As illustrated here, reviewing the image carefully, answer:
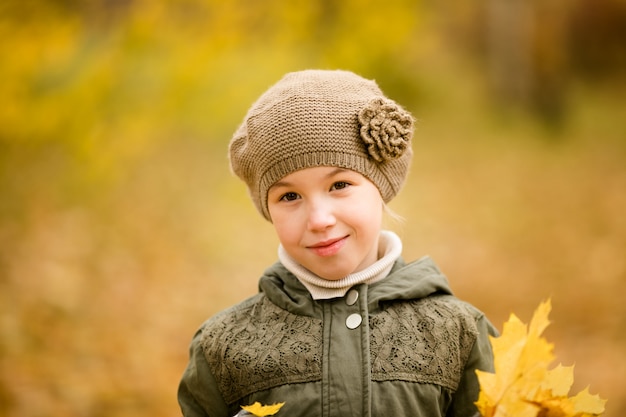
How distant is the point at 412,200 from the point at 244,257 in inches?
77.7

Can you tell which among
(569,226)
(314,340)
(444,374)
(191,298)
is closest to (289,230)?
(314,340)

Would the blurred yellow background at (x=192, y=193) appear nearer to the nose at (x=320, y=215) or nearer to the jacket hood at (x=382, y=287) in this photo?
the jacket hood at (x=382, y=287)

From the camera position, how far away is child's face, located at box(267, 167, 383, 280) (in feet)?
7.14

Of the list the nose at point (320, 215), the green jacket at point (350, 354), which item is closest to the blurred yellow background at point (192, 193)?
the green jacket at point (350, 354)

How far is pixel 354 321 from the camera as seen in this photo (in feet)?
7.22

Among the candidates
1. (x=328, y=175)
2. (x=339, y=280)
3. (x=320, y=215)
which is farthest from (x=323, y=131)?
(x=339, y=280)

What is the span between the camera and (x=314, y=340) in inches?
86.6

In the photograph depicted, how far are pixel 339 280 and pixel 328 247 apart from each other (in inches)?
5.2

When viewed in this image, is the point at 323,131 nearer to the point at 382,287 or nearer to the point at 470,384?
the point at 382,287

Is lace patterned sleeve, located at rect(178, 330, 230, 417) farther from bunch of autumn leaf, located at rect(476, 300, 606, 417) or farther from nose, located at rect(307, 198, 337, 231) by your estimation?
bunch of autumn leaf, located at rect(476, 300, 606, 417)

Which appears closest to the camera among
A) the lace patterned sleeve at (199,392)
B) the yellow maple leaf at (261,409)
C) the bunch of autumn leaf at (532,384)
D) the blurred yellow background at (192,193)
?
the bunch of autumn leaf at (532,384)

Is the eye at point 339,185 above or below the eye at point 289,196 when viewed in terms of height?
above

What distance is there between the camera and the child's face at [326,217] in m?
2.18

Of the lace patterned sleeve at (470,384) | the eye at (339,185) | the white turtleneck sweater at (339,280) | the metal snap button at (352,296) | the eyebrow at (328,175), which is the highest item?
the eyebrow at (328,175)
